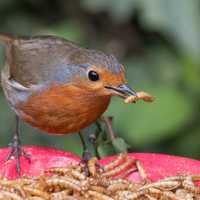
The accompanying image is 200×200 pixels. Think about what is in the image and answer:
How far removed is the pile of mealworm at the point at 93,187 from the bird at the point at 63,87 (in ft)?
1.46

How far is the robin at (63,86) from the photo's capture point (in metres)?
5.57

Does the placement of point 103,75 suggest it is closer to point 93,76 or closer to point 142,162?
point 93,76

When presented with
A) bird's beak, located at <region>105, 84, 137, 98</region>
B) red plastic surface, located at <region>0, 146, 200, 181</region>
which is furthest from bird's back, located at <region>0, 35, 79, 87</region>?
red plastic surface, located at <region>0, 146, 200, 181</region>

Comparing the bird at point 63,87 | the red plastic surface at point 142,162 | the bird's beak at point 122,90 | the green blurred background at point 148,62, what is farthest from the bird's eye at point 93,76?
the green blurred background at point 148,62

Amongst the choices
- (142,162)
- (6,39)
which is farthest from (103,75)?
(6,39)

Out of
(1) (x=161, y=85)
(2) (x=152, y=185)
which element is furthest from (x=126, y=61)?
(2) (x=152, y=185)

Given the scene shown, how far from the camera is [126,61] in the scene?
8586 mm

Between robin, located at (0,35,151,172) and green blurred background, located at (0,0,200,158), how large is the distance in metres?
1.17

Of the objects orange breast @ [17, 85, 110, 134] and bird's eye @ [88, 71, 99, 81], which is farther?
orange breast @ [17, 85, 110, 134]

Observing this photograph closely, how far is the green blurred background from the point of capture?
7719 mm

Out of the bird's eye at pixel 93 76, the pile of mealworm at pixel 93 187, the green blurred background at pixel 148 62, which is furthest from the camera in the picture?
the green blurred background at pixel 148 62

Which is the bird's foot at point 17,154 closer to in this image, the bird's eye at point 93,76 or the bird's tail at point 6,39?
the bird's eye at point 93,76

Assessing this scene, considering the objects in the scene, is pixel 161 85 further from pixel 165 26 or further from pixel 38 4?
pixel 38 4

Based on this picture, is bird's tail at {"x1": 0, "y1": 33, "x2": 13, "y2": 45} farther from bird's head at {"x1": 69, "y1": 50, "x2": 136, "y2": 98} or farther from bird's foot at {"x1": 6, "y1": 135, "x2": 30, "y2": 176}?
bird's foot at {"x1": 6, "y1": 135, "x2": 30, "y2": 176}
